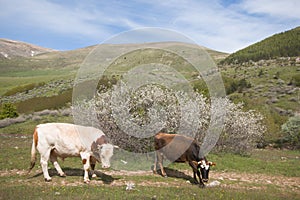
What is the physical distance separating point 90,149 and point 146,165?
482cm

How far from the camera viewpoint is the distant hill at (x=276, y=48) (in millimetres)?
91625

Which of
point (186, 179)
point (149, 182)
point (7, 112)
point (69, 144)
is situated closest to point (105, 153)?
point (69, 144)

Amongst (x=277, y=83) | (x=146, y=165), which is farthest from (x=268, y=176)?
(x=277, y=83)

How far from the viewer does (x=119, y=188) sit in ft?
35.9

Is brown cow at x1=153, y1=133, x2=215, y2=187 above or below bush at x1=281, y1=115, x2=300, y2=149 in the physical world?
above

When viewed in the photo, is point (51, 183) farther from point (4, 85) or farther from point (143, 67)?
point (4, 85)

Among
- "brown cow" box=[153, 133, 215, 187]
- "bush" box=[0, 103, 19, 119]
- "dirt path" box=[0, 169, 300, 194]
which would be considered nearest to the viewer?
"dirt path" box=[0, 169, 300, 194]

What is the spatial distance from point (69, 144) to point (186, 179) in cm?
567

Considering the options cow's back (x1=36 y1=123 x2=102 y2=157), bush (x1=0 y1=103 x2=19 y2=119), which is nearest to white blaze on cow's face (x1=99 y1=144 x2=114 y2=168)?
cow's back (x1=36 y1=123 x2=102 y2=157)

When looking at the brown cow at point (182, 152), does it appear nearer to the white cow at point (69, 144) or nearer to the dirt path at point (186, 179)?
the dirt path at point (186, 179)

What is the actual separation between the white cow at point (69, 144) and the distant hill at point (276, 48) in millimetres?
91313

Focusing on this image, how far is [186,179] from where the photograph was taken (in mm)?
13203

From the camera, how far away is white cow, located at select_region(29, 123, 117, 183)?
11227mm

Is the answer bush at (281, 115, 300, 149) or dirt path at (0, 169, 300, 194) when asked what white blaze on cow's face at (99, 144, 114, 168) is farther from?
bush at (281, 115, 300, 149)
